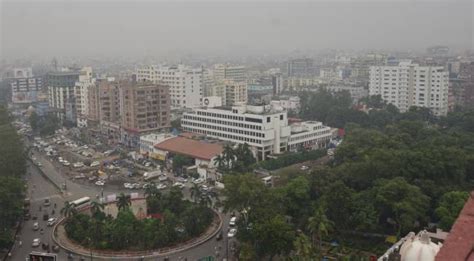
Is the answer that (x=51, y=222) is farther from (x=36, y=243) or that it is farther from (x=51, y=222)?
(x=36, y=243)

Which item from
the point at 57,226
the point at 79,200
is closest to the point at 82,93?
the point at 79,200

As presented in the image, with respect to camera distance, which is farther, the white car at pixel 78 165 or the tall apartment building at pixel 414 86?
the tall apartment building at pixel 414 86

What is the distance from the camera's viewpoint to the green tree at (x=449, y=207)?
29.4 ft

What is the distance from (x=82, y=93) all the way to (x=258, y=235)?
15.8 m

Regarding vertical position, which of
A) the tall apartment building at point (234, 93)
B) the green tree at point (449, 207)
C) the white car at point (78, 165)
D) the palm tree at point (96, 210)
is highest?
the tall apartment building at point (234, 93)

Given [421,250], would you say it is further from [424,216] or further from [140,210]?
[140,210]

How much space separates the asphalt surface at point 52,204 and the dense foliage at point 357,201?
2.30ft

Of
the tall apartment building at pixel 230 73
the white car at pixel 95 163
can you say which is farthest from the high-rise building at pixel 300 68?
the white car at pixel 95 163

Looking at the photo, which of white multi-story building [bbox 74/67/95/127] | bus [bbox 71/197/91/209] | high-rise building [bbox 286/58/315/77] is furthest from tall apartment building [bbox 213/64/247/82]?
bus [bbox 71/197/91/209]

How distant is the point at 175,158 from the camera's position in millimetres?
15258

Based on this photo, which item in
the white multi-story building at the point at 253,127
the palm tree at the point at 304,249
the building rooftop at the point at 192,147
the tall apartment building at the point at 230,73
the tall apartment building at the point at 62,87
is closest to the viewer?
the palm tree at the point at 304,249

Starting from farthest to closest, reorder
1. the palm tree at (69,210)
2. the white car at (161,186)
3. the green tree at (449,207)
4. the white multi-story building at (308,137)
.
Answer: the white multi-story building at (308,137)
the white car at (161,186)
the palm tree at (69,210)
the green tree at (449,207)

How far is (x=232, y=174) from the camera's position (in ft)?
39.3

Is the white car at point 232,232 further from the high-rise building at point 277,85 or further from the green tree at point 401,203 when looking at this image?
the high-rise building at point 277,85
